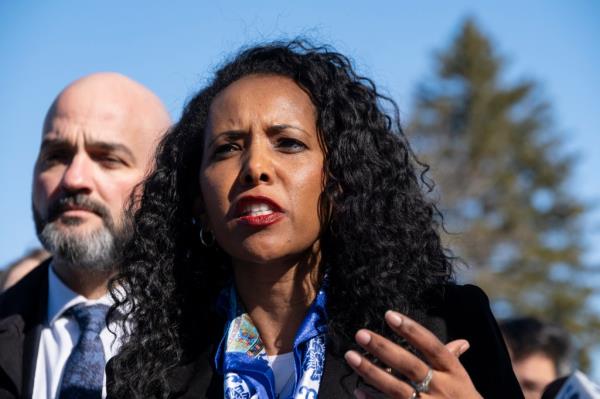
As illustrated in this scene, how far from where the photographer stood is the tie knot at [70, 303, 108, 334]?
418cm

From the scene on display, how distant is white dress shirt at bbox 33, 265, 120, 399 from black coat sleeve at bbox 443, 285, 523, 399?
163 cm

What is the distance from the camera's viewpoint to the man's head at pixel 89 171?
4.41m

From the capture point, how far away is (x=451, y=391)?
247 centimetres

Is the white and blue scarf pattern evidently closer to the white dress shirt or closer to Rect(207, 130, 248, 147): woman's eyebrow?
Rect(207, 130, 248, 147): woman's eyebrow

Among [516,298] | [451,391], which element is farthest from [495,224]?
[451,391]

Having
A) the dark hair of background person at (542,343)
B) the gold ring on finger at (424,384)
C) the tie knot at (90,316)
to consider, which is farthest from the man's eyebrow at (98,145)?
the dark hair of background person at (542,343)

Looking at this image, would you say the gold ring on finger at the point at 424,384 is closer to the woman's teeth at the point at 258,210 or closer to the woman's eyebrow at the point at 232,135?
the woman's teeth at the point at 258,210

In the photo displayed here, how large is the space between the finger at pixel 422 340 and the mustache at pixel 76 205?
2.40 metres

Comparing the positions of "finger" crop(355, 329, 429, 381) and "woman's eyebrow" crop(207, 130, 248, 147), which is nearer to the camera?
"finger" crop(355, 329, 429, 381)

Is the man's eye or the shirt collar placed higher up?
the man's eye

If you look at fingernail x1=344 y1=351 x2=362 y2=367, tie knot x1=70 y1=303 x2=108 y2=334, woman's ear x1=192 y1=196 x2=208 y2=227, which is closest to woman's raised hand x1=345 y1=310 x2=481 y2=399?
fingernail x1=344 y1=351 x2=362 y2=367

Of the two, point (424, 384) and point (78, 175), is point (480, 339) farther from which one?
point (78, 175)

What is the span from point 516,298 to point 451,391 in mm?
28490

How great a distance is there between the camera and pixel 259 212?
9.99 ft
